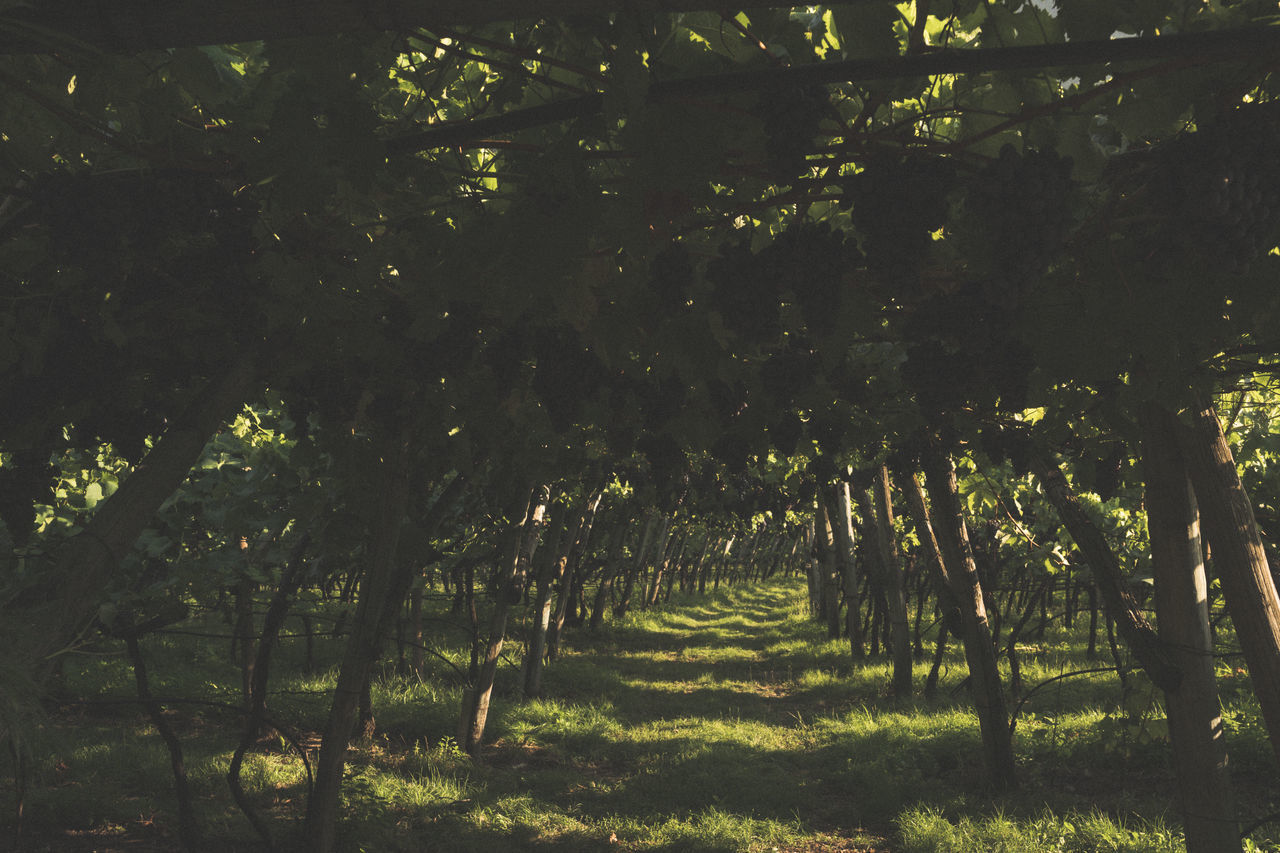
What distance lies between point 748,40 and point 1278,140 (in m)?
0.89

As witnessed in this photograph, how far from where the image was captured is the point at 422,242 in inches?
90.1

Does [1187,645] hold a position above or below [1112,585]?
below

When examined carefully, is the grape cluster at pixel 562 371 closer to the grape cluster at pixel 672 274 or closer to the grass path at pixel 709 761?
the grape cluster at pixel 672 274

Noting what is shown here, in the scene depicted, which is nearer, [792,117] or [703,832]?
[792,117]

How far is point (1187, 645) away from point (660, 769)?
488 centimetres

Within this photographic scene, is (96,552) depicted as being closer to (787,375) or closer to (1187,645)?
(787,375)

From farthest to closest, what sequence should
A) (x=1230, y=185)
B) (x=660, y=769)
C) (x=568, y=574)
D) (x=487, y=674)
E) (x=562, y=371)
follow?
1. (x=568, y=574)
2. (x=487, y=674)
3. (x=660, y=769)
4. (x=562, y=371)
5. (x=1230, y=185)

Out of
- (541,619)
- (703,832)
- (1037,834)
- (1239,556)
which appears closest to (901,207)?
(1239,556)

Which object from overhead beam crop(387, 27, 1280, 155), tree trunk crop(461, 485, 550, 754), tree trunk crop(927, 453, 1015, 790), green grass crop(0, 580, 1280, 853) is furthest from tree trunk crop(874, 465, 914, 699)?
overhead beam crop(387, 27, 1280, 155)

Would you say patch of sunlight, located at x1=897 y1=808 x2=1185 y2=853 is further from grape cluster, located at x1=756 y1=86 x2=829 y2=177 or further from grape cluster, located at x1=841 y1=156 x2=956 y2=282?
grape cluster, located at x1=756 y1=86 x2=829 y2=177

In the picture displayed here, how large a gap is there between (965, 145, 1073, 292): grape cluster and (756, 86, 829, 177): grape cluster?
1.06 ft

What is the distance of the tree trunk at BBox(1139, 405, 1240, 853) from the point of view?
112 inches

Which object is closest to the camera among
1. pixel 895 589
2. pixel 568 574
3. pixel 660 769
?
pixel 660 769

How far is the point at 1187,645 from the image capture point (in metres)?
2.99
